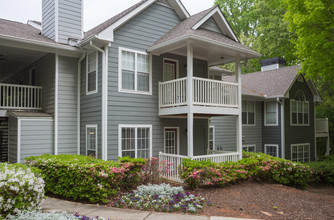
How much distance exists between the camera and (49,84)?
470 inches

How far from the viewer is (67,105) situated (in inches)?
460

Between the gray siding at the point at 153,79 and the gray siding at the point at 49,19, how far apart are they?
3336 mm

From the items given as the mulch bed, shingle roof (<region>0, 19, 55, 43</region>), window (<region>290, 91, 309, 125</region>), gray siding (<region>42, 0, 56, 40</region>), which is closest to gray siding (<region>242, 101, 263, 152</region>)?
window (<region>290, 91, 309, 125</region>)

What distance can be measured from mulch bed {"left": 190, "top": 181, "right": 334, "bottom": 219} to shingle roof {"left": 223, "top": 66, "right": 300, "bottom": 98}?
896 centimetres

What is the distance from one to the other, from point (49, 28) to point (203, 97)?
7.54 metres

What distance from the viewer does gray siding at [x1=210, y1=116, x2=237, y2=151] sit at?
1733cm

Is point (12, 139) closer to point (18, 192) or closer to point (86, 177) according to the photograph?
point (86, 177)

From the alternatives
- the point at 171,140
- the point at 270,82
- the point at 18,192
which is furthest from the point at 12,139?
the point at 270,82

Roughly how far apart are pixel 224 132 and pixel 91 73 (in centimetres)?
972

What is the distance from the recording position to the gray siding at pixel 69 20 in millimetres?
12133

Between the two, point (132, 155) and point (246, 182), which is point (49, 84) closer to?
point (132, 155)

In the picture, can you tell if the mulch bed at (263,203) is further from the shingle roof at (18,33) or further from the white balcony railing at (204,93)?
the shingle roof at (18,33)

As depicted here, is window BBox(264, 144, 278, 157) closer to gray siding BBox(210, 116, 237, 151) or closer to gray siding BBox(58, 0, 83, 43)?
gray siding BBox(210, 116, 237, 151)

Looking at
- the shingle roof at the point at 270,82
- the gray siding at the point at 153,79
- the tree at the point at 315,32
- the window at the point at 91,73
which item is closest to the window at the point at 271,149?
the shingle roof at the point at 270,82
